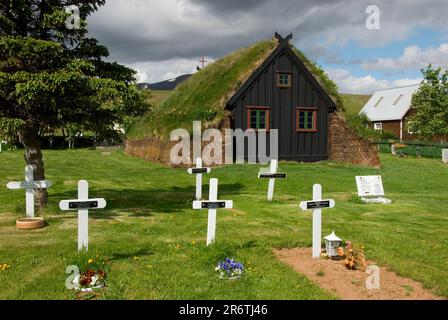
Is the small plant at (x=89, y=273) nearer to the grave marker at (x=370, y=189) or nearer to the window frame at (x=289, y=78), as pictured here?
the grave marker at (x=370, y=189)

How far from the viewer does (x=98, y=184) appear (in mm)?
18422

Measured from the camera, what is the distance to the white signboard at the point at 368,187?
15.5m

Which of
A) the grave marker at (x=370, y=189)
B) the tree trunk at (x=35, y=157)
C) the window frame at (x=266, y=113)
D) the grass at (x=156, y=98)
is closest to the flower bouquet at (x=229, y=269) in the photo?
the tree trunk at (x=35, y=157)

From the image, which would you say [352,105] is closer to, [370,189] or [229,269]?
[370,189]

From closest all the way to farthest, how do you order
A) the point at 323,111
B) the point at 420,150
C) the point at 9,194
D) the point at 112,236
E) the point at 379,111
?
1. the point at 112,236
2. the point at 9,194
3. the point at 323,111
4. the point at 420,150
5. the point at 379,111

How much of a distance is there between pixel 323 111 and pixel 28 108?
21.5 metres

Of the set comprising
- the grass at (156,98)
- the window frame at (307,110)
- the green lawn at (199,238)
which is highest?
the grass at (156,98)

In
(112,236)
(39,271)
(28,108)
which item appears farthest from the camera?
(28,108)

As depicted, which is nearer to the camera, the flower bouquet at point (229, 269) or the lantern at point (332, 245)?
the flower bouquet at point (229, 269)

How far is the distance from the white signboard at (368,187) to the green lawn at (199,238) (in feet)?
2.12
